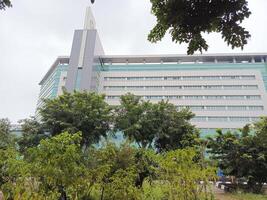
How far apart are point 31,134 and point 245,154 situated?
1359 cm

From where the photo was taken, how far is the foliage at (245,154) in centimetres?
1536

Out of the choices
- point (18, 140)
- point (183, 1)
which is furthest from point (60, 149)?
point (18, 140)

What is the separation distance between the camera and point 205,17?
2373 mm

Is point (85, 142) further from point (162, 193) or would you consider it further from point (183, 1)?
point (183, 1)

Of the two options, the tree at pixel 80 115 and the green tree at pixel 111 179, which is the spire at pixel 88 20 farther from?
the green tree at pixel 111 179

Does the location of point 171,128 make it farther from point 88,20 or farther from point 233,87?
point 88,20

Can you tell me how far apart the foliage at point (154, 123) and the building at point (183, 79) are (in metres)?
27.2

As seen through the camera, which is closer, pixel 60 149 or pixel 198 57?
pixel 60 149

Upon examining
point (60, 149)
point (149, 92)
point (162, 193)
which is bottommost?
point (162, 193)

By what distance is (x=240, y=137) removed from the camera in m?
16.6

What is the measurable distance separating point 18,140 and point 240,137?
14.5 meters

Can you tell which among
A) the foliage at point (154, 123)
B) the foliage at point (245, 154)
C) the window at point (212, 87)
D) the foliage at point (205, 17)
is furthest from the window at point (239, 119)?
the foliage at point (205, 17)

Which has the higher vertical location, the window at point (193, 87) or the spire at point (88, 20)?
the spire at point (88, 20)

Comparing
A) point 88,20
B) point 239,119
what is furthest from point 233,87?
point 88,20
